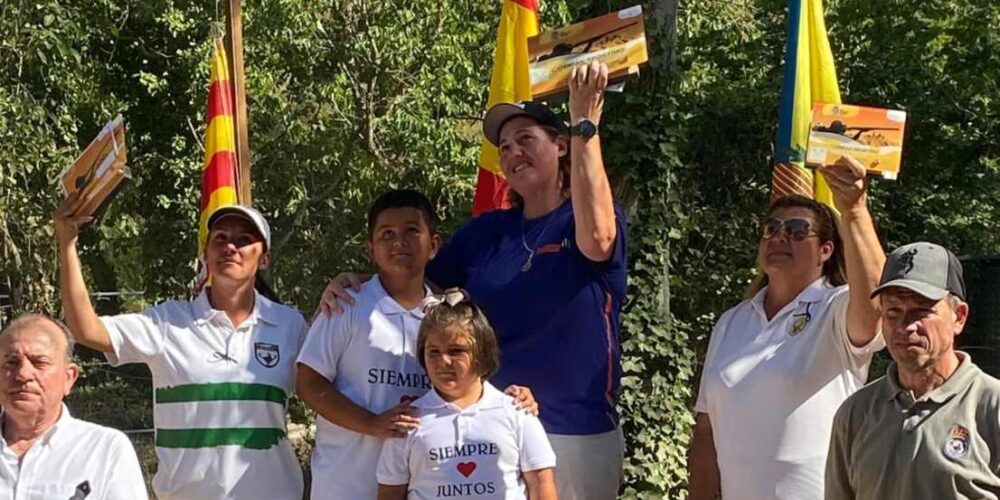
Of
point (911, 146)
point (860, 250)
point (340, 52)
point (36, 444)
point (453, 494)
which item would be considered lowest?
point (453, 494)

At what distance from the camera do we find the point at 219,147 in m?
7.18

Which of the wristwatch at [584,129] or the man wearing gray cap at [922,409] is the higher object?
the wristwatch at [584,129]

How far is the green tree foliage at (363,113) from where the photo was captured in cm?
963

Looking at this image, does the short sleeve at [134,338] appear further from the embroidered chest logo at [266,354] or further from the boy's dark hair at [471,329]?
the boy's dark hair at [471,329]

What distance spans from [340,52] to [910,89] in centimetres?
577

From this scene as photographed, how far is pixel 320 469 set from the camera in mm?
3209

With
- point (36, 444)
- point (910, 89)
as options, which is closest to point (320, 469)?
point (36, 444)

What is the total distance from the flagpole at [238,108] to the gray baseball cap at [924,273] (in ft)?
16.8

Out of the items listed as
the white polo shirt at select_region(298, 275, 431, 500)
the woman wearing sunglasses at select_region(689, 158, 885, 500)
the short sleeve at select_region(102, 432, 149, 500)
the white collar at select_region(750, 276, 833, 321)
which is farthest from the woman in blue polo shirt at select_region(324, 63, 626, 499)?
the short sleeve at select_region(102, 432, 149, 500)

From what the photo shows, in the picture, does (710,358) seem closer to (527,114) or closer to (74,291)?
(527,114)

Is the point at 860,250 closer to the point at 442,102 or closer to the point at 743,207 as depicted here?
the point at 743,207

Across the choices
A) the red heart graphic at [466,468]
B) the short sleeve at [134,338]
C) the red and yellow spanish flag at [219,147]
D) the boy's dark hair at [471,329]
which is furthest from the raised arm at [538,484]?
the red and yellow spanish flag at [219,147]

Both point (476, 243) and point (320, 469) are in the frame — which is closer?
point (320, 469)

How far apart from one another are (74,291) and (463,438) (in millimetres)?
1251
